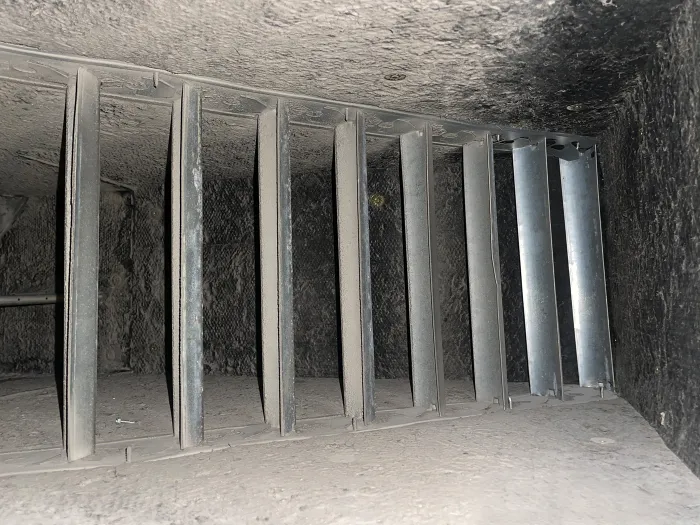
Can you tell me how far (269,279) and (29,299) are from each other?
2607mm

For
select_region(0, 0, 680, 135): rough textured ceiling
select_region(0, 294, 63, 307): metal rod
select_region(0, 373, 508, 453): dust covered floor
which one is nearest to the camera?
select_region(0, 0, 680, 135): rough textured ceiling

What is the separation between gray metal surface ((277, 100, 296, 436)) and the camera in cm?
186

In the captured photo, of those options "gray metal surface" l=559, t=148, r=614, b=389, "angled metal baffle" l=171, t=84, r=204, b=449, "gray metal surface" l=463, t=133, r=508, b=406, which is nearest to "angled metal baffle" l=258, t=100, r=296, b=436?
"angled metal baffle" l=171, t=84, r=204, b=449

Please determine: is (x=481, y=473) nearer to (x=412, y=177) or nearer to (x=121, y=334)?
(x=412, y=177)

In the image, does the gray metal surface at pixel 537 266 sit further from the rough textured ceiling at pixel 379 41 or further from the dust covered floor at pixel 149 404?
the rough textured ceiling at pixel 379 41

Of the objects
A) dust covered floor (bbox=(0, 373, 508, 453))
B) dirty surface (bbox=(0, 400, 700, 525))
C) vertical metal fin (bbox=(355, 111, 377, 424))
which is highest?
vertical metal fin (bbox=(355, 111, 377, 424))

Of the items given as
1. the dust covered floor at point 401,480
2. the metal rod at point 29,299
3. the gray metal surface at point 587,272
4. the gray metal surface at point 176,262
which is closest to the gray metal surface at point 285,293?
the dust covered floor at point 401,480

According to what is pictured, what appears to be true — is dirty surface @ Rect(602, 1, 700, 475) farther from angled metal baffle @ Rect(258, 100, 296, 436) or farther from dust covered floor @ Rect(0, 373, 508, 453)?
angled metal baffle @ Rect(258, 100, 296, 436)

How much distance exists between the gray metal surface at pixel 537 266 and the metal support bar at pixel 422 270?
1.83ft

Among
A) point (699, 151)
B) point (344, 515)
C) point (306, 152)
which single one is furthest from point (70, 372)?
point (699, 151)

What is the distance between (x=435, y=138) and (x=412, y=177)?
10.7 inches

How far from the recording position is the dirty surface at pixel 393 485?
1256 mm

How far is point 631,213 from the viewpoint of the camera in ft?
6.88

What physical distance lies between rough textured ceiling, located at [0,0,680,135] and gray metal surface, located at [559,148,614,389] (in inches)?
21.9
